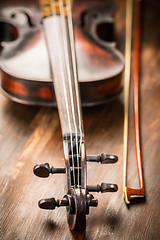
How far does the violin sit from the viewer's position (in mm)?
1242

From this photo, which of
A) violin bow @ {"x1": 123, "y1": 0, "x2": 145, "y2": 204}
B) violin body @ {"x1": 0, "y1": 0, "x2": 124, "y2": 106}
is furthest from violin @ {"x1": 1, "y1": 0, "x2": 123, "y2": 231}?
violin bow @ {"x1": 123, "y1": 0, "x2": 145, "y2": 204}

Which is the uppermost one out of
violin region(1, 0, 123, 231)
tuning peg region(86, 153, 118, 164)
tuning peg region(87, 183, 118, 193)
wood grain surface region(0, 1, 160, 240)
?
violin region(1, 0, 123, 231)

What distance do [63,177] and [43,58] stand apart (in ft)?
1.81

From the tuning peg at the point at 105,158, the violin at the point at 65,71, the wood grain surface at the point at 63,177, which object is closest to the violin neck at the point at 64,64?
the violin at the point at 65,71

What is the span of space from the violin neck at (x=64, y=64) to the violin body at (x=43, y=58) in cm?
5

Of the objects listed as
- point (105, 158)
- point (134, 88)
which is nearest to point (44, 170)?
point (105, 158)

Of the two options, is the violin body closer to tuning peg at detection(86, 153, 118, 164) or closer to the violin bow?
the violin bow

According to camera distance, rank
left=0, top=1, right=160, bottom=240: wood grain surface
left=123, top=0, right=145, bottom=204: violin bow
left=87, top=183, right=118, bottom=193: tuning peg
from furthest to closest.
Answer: left=123, top=0, right=145, bottom=204: violin bow, left=0, top=1, right=160, bottom=240: wood grain surface, left=87, top=183, right=118, bottom=193: tuning peg

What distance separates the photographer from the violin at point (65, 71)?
4.08 feet

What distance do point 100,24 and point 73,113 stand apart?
2.39 ft

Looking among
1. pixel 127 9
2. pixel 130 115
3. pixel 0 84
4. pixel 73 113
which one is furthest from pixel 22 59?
pixel 127 9

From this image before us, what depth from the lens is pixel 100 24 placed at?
1.97 m

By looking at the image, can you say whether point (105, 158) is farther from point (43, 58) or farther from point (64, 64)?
point (43, 58)

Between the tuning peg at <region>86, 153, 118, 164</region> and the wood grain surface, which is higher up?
the tuning peg at <region>86, 153, 118, 164</region>
